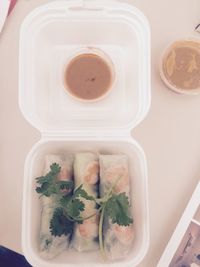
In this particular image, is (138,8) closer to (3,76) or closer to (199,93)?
(199,93)

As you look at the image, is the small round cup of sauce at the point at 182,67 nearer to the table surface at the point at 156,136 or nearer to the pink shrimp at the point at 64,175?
the table surface at the point at 156,136

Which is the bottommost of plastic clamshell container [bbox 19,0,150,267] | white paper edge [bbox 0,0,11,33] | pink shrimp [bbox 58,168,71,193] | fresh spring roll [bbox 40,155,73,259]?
fresh spring roll [bbox 40,155,73,259]

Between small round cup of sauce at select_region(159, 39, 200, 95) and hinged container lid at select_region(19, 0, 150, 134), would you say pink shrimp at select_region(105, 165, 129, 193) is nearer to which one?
hinged container lid at select_region(19, 0, 150, 134)

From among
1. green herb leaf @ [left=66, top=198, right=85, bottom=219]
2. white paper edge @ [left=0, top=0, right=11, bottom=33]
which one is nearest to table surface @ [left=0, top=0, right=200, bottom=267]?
white paper edge @ [left=0, top=0, right=11, bottom=33]

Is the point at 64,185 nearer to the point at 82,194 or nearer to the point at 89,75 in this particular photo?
the point at 82,194

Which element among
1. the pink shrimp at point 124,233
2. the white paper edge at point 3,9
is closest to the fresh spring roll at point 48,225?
the pink shrimp at point 124,233

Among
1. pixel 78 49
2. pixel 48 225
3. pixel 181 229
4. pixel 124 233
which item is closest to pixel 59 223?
pixel 48 225

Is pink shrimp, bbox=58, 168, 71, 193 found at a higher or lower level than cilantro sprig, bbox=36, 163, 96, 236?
higher
